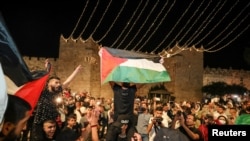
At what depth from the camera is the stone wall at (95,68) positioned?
36625 mm

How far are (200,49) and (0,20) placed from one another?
38358mm

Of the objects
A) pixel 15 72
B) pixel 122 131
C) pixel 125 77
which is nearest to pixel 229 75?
pixel 125 77

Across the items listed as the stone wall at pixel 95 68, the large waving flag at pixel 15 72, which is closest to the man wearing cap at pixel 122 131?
the large waving flag at pixel 15 72

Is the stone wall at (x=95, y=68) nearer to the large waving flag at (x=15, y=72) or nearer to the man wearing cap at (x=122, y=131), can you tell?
the man wearing cap at (x=122, y=131)

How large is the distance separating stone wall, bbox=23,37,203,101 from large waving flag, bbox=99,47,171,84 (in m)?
28.1

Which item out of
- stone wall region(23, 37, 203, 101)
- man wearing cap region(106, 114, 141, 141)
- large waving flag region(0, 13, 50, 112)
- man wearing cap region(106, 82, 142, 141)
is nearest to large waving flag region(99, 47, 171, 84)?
man wearing cap region(106, 82, 142, 141)

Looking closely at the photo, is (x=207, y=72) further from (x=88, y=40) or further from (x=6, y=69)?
(x=6, y=69)

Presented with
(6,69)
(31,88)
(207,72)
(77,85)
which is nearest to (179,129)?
(31,88)

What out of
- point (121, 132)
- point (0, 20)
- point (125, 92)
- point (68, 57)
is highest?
point (68, 57)

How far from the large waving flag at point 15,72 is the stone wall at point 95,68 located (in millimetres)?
31306

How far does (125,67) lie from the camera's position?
267 inches

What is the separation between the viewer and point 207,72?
4550cm

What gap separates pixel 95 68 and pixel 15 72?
Answer: 3485 cm

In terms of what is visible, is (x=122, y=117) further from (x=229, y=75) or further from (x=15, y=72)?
(x=229, y=75)
